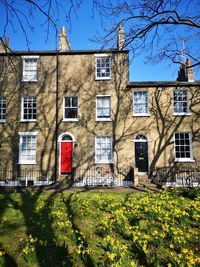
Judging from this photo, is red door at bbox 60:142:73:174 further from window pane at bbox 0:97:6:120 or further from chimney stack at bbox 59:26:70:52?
chimney stack at bbox 59:26:70:52

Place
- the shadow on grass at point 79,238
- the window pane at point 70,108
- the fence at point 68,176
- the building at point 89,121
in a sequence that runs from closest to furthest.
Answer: the shadow on grass at point 79,238 → the fence at point 68,176 → the building at point 89,121 → the window pane at point 70,108

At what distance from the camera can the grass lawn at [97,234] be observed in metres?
5.36

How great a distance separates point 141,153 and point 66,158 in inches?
245

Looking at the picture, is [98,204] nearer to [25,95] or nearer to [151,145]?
[151,145]

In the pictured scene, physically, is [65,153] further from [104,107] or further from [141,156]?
[141,156]

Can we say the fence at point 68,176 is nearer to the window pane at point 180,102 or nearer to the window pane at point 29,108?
the window pane at point 29,108

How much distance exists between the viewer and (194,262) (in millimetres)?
4945

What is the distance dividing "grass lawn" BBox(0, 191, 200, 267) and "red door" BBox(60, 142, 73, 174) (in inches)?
407

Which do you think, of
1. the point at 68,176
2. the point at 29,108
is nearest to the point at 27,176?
the point at 68,176

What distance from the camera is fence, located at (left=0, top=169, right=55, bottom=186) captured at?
19719 mm

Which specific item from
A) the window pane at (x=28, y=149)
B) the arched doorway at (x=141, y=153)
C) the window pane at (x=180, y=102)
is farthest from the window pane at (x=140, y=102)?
the window pane at (x=28, y=149)

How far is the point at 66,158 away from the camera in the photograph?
20.3 meters

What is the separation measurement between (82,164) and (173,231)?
45.9 feet

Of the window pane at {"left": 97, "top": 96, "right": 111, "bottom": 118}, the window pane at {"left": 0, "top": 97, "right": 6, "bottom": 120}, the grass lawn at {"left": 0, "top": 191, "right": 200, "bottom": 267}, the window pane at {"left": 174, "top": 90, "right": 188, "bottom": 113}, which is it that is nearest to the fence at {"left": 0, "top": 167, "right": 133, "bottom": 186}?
the window pane at {"left": 97, "top": 96, "right": 111, "bottom": 118}
